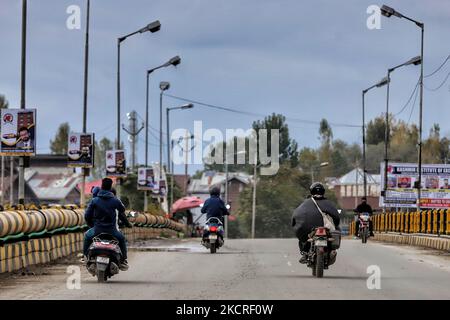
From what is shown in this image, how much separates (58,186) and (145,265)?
10651 cm

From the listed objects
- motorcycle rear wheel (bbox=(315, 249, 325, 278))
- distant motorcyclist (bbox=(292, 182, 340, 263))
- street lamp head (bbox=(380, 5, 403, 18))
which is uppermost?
street lamp head (bbox=(380, 5, 403, 18))

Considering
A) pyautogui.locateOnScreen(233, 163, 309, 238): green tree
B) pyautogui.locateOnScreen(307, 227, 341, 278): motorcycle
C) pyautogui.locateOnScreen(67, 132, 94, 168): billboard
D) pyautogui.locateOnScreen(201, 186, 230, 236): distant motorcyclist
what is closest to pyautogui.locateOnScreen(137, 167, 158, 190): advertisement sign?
pyautogui.locateOnScreen(67, 132, 94, 168): billboard

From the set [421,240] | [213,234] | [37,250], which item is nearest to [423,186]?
[421,240]

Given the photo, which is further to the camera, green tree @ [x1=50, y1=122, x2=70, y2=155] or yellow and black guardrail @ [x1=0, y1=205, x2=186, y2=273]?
green tree @ [x1=50, y1=122, x2=70, y2=155]

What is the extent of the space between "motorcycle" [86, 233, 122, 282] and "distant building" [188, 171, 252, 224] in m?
122

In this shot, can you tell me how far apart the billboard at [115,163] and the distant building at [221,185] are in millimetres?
95100

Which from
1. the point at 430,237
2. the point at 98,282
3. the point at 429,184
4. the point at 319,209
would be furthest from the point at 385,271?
the point at 429,184

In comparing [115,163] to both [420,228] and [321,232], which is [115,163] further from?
[321,232]

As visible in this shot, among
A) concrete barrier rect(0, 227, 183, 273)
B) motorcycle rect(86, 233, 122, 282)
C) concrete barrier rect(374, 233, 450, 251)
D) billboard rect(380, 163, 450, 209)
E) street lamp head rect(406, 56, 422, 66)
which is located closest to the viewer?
motorcycle rect(86, 233, 122, 282)

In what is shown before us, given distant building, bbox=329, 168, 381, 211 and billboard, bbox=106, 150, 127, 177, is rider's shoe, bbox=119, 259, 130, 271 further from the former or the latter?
distant building, bbox=329, 168, 381, 211

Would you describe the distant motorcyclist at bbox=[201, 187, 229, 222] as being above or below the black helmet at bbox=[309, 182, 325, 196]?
below

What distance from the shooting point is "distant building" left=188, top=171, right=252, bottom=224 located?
15541 centimetres

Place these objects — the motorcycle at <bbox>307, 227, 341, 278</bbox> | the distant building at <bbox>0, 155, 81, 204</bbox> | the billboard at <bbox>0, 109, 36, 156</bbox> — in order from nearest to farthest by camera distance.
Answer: the motorcycle at <bbox>307, 227, 341, 278</bbox>
the billboard at <bbox>0, 109, 36, 156</bbox>
the distant building at <bbox>0, 155, 81, 204</bbox>

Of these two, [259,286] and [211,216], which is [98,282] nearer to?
[259,286]
